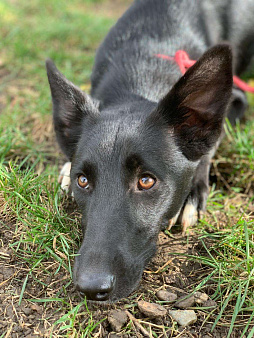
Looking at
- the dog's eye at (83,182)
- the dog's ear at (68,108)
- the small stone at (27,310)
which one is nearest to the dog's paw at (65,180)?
the dog's ear at (68,108)

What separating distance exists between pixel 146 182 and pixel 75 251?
2.08 feet

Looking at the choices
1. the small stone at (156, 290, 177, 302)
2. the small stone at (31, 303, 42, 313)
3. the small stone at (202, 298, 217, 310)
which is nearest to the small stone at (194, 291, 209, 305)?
the small stone at (202, 298, 217, 310)

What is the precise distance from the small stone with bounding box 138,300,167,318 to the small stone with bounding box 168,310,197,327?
0.19 feet

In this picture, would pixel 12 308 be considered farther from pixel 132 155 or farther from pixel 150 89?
pixel 150 89

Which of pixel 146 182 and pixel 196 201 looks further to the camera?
pixel 196 201

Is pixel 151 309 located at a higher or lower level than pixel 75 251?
lower

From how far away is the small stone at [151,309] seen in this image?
7.74 ft

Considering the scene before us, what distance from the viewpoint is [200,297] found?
2508mm

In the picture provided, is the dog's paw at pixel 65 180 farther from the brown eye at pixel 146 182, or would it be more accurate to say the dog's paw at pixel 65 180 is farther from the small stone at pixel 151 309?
the small stone at pixel 151 309

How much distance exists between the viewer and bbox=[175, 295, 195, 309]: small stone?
246 cm

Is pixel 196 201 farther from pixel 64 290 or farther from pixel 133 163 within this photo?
pixel 64 290

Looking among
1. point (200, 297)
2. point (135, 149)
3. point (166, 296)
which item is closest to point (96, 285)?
point (166, 296)

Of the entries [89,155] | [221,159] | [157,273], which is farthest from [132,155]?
[221,159]

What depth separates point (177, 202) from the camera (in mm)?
2855
